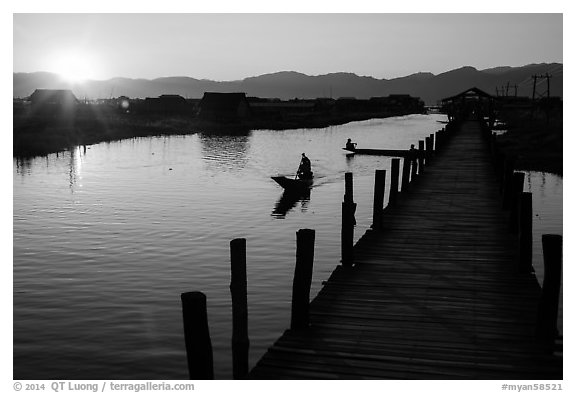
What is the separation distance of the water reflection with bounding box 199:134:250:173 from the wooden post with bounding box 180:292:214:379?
35.8 meters

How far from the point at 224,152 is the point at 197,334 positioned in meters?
50.9

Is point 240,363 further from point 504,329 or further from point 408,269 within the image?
point 408,269

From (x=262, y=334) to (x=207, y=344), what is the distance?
506cm

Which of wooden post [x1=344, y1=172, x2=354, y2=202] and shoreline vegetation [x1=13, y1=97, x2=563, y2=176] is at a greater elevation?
shoreline vegetation [x1=13, y1=97, x2=563, y2=176]

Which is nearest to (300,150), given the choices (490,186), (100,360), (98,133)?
(98,133)

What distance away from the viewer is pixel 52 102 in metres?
97.1

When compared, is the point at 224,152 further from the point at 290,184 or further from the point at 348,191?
the point at 348,191

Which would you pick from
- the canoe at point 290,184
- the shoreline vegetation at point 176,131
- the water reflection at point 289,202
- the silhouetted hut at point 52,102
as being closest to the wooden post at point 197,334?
the water reflection at point 289,202

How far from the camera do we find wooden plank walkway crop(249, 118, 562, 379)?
8.52m

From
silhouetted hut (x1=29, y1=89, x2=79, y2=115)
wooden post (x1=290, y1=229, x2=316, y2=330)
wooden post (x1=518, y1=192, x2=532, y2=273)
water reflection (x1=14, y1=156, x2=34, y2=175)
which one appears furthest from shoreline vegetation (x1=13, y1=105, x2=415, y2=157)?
wooden post (x1=290, y1=229, x2=316, y2=330)

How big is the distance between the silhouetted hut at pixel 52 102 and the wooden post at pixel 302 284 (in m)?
77.0

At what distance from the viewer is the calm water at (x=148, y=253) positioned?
12469 millimetres

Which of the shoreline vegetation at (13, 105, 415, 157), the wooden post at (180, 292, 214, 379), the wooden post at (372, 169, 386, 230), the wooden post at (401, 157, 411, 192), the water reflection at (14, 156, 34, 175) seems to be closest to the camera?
the wooden post at (180, 292, 214, 379)

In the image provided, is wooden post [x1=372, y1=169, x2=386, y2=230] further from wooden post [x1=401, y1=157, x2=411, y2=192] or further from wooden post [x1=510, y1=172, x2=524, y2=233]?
wooden post [x1=401, y1=157, x2=411, y2=192]
